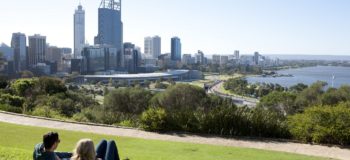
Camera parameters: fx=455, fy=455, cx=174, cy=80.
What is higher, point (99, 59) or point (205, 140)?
point (99, 59)

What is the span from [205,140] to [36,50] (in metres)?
149

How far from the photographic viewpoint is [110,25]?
627 feet

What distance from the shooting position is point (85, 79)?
131500 mm

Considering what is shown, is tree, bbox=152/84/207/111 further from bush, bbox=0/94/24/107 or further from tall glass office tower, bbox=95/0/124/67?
tall glass office tower, bbox=95/0/124/67

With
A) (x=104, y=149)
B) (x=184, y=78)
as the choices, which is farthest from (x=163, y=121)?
(x=184, y=78)

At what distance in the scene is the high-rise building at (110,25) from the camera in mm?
189000

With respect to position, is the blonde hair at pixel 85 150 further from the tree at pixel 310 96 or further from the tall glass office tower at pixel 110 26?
the tall glass office tower at pixel 110 26

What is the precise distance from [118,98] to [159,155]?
34012 millimetres

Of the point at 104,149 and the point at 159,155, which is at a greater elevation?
the point at 104,149

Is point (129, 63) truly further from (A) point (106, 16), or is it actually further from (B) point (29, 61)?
(B) point (29, 61)

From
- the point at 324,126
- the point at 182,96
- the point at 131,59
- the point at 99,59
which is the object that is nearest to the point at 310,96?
the point at 182,96

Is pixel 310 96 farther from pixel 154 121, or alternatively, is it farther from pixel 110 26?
pixel 110 26

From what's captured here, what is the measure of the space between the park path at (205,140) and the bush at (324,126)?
50 centimetres

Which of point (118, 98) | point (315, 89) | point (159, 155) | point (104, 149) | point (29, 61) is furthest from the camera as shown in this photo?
point (29, 61)
